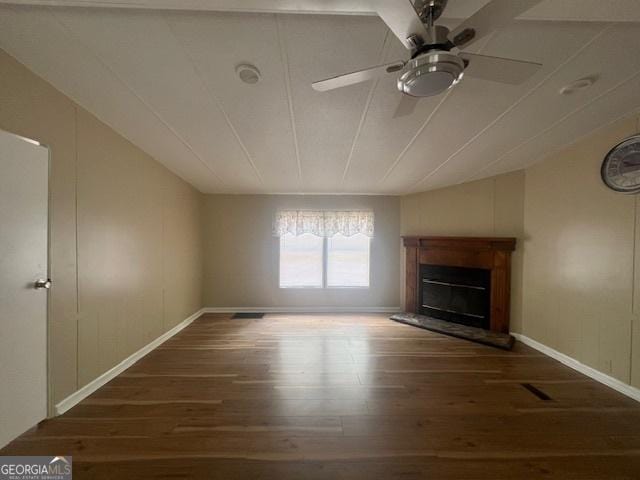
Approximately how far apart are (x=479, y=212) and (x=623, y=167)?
1.35 meters

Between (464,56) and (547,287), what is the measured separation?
2.89m

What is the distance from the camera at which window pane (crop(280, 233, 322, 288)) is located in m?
4.12

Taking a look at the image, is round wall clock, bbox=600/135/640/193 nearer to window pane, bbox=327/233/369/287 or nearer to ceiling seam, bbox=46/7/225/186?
window pane, bbox=327/233/369/287

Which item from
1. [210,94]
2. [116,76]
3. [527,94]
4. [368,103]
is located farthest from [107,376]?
[527,94]

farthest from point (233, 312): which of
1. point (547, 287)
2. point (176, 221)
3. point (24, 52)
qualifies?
point (547, 287)

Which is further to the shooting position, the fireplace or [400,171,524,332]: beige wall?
the fireplace

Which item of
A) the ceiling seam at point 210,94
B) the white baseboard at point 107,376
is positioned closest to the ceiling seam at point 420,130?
the ceiling seam at point 210,94

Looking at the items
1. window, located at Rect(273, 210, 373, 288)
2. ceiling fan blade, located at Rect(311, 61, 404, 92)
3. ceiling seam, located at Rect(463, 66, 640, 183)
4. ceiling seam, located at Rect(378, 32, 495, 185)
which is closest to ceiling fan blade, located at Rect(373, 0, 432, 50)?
ceiling fan blade, located at Rect(311, 61, 404, 92)

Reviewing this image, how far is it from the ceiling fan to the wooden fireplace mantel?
8.30 feet

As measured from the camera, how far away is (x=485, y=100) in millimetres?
1576

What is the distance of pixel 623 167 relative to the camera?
1923 mm

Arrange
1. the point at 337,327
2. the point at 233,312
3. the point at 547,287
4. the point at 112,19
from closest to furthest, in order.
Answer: the point at 112,19 < the point at 547,287 < the point at 337,327 < the point at 233,312

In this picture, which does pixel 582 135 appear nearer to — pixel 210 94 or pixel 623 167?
pixel 623 167

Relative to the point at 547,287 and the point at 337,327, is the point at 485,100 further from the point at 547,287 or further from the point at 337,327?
the point at 337,327
